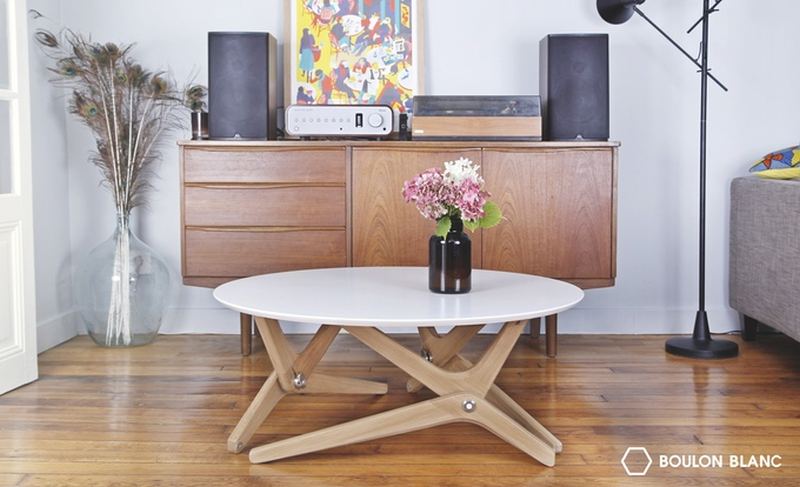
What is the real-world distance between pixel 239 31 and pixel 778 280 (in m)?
2.25

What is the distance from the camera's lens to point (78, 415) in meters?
2.32

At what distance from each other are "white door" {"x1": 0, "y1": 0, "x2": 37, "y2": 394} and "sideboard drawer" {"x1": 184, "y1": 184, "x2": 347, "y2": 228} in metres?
0.62

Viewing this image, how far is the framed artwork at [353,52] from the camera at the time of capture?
3.44 m

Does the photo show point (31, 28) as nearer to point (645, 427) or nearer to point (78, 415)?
point (78, 415)

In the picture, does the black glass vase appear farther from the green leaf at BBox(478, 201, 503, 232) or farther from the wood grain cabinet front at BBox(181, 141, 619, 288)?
the wood grain cabinet front at BBox(181, 141, 619, 288)

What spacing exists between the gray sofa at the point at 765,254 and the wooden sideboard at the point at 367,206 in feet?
1.72

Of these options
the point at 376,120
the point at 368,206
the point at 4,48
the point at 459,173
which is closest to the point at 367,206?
the point at 368,206

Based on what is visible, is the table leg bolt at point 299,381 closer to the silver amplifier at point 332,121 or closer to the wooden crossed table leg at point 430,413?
the wooden crossed table leg at point 430,413

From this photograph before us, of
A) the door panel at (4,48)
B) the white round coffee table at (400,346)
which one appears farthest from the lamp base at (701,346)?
the door panel at (4,48)

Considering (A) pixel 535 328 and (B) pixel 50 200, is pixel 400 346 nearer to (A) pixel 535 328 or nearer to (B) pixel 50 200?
(A) pixel 535 328

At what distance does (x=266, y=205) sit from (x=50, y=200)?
2.97 ft

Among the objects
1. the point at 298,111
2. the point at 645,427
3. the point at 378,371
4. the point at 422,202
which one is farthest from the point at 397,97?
the point at 645,427

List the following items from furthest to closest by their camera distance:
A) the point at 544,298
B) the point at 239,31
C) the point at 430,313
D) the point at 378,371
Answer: the point at 239,31 < the point at 378,371 < the point at 544,298 < the point at 430,313

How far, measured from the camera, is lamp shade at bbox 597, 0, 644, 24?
3.17 metres
